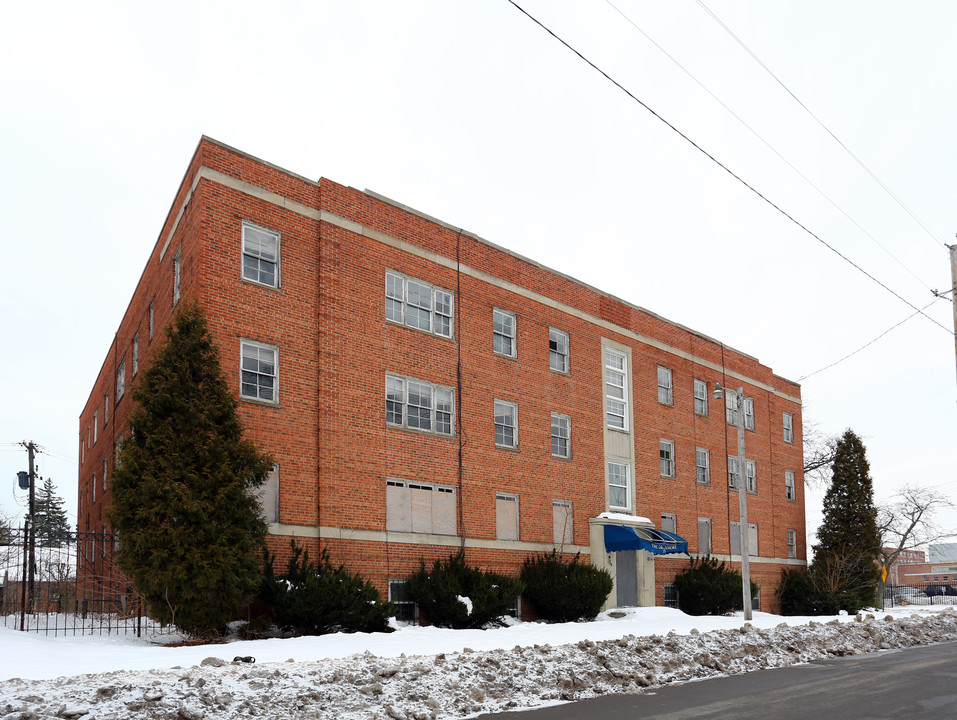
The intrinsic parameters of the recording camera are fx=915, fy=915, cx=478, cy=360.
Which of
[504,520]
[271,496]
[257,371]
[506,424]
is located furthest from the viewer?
[506,424]

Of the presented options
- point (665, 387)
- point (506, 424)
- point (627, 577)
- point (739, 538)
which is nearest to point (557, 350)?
point (506, 424)

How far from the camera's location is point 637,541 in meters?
30.1

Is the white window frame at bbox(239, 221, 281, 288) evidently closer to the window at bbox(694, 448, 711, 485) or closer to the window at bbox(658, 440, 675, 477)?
the window at bbox(658, 440, 675, 477)

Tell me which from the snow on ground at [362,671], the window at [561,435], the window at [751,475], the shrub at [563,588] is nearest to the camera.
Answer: the snow on ground at [362,671]

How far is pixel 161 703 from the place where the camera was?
36.6 ft

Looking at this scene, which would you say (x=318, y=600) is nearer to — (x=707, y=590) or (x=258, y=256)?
(x=258, y=256)

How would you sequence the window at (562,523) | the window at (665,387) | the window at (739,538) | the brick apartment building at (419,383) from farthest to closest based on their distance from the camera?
1. the window at (739,538)
2. the window at (665,387)
3. the window at (562,523)
4. the brick apartment building at (419,383)

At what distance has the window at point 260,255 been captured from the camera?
75.8 ft

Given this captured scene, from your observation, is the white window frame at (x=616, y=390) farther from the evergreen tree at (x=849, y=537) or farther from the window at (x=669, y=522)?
the evergreen tree at (x=849, y=537)

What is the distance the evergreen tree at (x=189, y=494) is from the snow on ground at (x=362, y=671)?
1388 millimetres

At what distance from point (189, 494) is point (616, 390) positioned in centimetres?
1965

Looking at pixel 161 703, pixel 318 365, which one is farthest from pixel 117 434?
pixel 161 703

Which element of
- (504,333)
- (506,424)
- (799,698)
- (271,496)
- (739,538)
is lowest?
(799,698)

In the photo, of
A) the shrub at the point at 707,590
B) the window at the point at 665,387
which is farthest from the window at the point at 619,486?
the window at the point at 665,387
